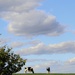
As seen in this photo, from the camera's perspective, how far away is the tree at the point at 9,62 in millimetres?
72188

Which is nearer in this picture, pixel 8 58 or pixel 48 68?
pixel 8 58

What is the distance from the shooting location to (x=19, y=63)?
73750 mm

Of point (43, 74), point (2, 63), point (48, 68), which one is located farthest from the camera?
point (48, 68)

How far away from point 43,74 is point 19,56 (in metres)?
21.2

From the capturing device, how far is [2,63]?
71.1 m

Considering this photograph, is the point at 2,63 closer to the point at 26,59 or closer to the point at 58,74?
the point at 26,59

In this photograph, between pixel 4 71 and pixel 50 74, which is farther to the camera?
pixel 50 74

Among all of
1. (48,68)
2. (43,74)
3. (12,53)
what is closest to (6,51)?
(12,53)

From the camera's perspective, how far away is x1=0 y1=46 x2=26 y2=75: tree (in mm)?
72188

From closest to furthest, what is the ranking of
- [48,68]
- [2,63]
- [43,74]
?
[2,63], [43,74], [48,68]

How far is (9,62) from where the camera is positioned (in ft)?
240

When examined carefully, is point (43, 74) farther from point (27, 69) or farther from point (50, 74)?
point (27, 69)

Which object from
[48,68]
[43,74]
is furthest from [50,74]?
[48,68]

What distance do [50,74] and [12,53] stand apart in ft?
74.1
